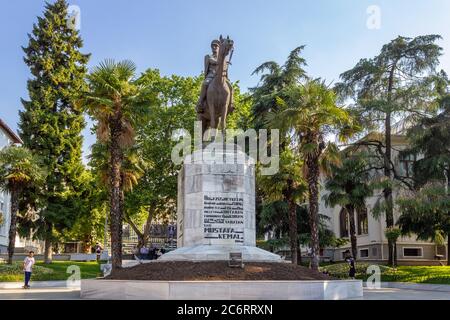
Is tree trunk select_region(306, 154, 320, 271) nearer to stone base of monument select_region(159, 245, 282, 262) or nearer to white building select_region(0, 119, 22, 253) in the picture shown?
stone base of monument select_region(159, 245, 282, 262)

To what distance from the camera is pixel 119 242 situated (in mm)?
25219

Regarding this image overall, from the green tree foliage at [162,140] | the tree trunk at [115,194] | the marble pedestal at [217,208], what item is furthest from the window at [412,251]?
the marble pedestal at [217,208]

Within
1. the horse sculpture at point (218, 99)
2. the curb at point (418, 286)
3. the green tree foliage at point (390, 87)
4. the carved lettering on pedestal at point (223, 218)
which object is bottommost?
the curb at point (418, 286)

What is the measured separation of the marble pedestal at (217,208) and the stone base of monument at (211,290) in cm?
329

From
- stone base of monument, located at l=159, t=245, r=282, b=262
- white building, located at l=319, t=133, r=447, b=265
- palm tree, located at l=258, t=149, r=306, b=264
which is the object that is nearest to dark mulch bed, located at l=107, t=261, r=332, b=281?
stone base of monument, located at l=159, t=245, r=282, b=262

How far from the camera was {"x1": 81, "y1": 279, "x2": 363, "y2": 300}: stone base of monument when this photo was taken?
13091 mm

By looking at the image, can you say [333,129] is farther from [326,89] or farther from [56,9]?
[56,9]

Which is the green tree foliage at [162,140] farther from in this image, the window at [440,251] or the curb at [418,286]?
the window at [440,251]

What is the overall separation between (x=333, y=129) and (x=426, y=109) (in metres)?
14.8

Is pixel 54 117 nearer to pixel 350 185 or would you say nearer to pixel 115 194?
Result: pixel 115 194

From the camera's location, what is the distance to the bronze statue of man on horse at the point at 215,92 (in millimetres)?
18312

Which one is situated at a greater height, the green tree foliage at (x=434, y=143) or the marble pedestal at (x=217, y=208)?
the green tree foliage at (x=434, y=143)

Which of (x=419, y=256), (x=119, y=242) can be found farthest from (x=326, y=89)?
(x=419, y=256)

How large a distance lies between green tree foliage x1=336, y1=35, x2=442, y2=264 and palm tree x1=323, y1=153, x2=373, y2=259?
1.76m
